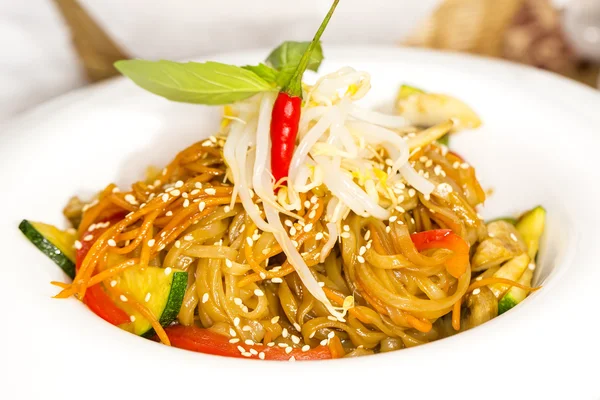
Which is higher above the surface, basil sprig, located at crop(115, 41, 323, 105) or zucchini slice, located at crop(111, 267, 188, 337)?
basil sprig, located at crop(115, 41, 323, 105)

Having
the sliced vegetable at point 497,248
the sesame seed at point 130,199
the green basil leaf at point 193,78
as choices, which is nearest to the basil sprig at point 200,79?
the green basil leaf at point 193,78

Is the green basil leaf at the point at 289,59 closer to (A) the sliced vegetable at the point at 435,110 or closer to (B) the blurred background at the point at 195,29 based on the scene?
(A) the sliced vegetable at the point at 435,110

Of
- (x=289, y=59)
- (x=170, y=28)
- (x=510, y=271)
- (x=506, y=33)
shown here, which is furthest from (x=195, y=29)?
(x=510, y=271)

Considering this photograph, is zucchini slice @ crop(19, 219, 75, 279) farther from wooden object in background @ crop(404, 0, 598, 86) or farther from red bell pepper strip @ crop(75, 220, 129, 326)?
wooden object in background @ crop(404, 0, 598, 86)

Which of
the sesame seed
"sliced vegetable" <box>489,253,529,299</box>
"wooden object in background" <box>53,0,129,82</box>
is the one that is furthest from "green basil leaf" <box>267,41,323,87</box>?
"wooden object in background" <box>53,0,129,82</box>

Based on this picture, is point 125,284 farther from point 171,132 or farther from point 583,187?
point 583,187
